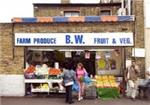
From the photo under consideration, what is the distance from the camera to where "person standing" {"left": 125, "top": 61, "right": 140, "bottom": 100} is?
2125 cm

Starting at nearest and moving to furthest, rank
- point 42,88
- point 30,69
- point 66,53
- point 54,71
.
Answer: point 42,88 → point 54,71 → point 30,69 → point 66,53

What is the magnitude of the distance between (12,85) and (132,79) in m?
5.62

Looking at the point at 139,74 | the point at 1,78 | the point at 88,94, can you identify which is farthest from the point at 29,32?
the point at 139,74

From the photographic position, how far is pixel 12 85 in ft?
72.5

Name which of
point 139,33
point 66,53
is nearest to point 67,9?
point 66,53

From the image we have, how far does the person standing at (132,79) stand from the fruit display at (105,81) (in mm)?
658

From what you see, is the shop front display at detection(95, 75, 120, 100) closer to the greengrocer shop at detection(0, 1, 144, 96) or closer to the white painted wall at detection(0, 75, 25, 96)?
the greengrocer shop at detection(0, 1, 144, 96)

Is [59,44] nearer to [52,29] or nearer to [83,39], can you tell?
[52,29]

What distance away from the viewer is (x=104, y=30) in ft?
72.3

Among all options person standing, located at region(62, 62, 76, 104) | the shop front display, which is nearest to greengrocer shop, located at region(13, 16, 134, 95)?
the shop front display

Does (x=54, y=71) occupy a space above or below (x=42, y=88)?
above

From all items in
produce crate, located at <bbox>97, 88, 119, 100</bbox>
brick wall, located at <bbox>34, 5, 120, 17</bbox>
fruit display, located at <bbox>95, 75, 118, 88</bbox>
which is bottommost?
produce crate, located at <bbox>97, 88, 119, 100</bbox>

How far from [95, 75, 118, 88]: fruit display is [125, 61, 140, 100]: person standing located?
658 millimetres

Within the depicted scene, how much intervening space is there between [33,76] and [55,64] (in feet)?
4.18
